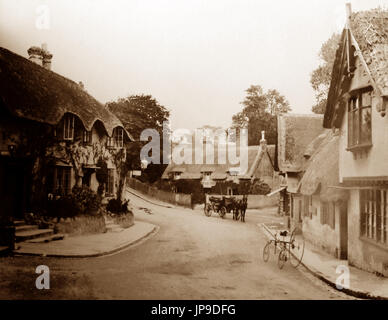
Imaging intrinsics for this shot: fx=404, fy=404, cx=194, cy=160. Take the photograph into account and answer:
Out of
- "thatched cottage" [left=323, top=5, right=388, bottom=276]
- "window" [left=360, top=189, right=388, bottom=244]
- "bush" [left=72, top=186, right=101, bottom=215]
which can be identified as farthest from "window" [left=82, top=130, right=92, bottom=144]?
"window" [left=360, top=189, right=388, bottom=244]

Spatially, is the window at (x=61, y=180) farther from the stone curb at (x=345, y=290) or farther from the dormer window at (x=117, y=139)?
the stone curb at (x=345, y=290)

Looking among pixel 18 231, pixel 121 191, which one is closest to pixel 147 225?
pixel 121 191

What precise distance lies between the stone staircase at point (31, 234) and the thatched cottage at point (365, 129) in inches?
223

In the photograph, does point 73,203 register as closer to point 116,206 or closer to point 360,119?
point 116,206

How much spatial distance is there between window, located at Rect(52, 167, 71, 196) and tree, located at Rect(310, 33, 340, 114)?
4708 mm

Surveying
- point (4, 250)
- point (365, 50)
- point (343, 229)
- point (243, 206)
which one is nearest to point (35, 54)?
point (4, 250)

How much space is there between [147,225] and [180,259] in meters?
5.18

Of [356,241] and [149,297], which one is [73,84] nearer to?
[149,297]

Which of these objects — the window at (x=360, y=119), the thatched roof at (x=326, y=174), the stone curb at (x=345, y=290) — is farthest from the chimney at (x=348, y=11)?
the stone curb at (x=345, y=290)

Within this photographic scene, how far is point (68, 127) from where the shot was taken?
8602 millimetres

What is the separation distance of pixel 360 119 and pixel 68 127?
5.80 m

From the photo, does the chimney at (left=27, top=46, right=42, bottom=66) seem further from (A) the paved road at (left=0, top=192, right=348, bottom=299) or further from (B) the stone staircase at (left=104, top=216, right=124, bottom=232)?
(B) the stone staircase at (left=104, top=216, right=124, bottom=232)
